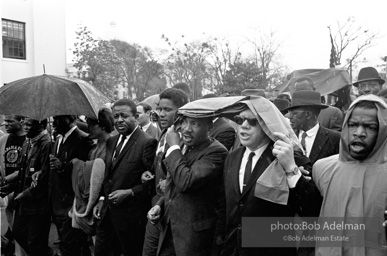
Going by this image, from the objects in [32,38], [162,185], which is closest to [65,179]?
[162,185]

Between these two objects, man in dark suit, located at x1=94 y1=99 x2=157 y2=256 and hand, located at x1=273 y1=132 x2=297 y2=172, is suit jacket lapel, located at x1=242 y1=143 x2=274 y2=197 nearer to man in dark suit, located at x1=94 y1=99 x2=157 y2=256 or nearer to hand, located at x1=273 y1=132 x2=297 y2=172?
hand, located at x1=273 y1=132 x2=297 y2=172

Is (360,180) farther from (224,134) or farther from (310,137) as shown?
(224,134)

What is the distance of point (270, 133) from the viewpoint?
124 inches

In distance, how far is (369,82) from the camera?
241 inches

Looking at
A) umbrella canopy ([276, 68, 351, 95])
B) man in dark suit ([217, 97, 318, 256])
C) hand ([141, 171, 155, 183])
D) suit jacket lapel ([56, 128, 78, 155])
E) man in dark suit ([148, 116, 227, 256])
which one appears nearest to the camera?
man in dark suit ([217, 97, 318, 256])

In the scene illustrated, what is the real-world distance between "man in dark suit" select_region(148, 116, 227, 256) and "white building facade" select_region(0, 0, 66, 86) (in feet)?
59.5

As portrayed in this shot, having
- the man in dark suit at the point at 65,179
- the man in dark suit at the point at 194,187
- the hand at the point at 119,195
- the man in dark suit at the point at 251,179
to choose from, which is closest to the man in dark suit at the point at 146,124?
the man in dark suit at the point at 65,179

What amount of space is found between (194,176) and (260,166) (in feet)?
1.97

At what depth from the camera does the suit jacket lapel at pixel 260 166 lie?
3.16 metres

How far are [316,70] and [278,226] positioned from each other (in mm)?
7267

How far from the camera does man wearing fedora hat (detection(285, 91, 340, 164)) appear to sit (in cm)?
391

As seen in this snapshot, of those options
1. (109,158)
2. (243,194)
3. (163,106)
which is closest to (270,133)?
(243,194)

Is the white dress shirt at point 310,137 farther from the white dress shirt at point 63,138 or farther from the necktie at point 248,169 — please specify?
the white dress shirt at point 63,138

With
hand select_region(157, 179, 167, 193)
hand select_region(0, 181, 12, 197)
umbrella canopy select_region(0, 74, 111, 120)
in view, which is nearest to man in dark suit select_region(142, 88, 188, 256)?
hand select_region(157, 179, 167, 193)
